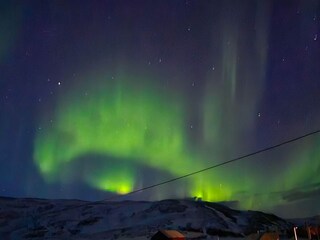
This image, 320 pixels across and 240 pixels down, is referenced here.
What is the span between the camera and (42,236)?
182500mm

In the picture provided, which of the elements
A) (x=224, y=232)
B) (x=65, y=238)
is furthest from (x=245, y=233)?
(x=65, y=238)

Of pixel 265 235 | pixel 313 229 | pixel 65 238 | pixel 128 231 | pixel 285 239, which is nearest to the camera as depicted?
pixel 265 235

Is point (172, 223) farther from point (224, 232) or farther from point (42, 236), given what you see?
point (42, 236)

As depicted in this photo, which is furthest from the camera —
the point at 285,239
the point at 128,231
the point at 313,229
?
the point at 128,231

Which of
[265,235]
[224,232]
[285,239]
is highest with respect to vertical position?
[224,232]

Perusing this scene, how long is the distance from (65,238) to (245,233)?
81.4 m

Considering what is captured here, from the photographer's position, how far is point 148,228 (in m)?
190

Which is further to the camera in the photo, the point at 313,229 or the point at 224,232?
the point at 224,232

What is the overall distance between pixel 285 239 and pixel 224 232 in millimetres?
61198

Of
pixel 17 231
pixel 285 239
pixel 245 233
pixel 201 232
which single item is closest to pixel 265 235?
pixel 285 239

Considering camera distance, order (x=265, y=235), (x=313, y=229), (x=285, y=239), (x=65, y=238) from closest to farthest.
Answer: (x=265, y=235) < (x=313, y=229) < (x=285, y=239) < (x=65, y=238)

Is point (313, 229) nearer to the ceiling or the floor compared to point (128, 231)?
nearer to the floor

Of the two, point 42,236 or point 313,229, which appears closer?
point 313,229

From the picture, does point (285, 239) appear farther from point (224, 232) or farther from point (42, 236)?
point (42, 236)
